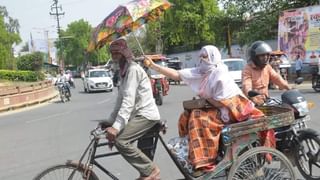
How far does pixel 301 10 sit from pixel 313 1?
28.8ft

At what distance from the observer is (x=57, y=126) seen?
47.1ft

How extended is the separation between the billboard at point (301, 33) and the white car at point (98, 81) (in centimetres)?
1202

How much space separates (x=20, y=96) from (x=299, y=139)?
21.8 m

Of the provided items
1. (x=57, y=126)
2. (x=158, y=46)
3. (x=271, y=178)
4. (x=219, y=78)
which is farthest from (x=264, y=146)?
(x=158, y=46)

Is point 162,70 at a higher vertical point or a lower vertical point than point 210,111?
higher

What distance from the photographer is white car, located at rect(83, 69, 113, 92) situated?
36406 millimetres

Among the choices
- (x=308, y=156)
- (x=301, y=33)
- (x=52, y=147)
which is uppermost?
(x=301, y=33)

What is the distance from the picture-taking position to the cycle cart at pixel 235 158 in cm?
496

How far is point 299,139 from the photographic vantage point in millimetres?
5832

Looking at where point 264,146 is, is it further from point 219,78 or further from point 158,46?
point 158,46

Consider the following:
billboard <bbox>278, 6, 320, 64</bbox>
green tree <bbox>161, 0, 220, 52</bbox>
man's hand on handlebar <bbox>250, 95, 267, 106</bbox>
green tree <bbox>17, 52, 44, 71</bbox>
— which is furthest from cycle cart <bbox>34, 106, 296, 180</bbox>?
green tree <bbox>17, 52, 44, 71</bbox>

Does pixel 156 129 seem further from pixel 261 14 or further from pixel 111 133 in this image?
Answer: pixel 261 14

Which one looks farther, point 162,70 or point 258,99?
point 258,99

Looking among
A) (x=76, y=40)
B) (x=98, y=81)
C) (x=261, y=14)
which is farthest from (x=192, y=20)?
(x=76, y=40)
